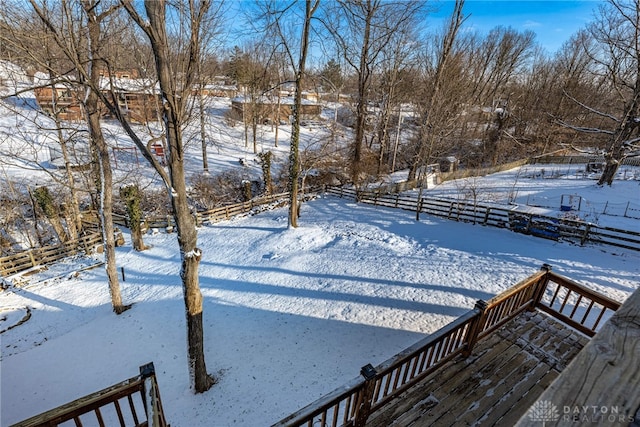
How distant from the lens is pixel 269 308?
7414 millimetres

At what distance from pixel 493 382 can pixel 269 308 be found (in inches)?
200

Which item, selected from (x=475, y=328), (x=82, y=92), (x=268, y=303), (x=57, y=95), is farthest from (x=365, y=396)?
(x=57, y=95)

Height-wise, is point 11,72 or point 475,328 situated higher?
point 11,72

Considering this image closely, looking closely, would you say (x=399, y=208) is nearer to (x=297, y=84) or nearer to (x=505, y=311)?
(x=297, y=84)

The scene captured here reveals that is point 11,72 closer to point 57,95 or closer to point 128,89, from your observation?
point 57,95

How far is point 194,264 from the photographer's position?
4676 millimetres

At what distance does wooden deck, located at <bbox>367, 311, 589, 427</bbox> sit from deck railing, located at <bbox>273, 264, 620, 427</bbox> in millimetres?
157

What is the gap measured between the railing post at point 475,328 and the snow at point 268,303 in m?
1.87

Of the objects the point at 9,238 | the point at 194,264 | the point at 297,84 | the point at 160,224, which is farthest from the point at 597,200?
the point at 9,238

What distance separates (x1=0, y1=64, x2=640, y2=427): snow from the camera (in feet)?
17.5

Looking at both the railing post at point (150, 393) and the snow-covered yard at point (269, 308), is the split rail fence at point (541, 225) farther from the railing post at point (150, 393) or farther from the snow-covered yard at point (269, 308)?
the railing post at point (150, 393)

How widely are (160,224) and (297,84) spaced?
8.94 m

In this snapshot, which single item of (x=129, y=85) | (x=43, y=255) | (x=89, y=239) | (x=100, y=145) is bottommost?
(x=43, y=255)

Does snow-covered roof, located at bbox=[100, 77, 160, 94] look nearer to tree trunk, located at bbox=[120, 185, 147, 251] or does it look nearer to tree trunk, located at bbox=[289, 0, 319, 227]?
tree trunk, located at bbox=[120, 185, 147, 251]
